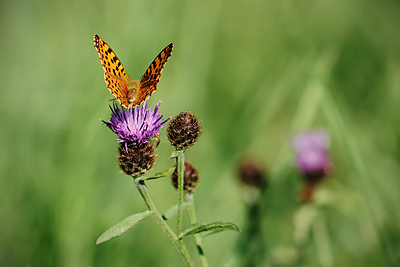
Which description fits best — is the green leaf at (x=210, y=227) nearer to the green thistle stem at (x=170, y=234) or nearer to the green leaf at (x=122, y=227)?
the green thistle stem at (x=170, y=234)

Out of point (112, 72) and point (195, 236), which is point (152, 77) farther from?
point (195, 236)

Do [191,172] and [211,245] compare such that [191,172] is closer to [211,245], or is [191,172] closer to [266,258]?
[266,258]

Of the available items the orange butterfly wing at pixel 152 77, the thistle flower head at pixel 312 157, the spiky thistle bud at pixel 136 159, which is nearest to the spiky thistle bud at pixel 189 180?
the spiky thistle bud at pixel 136 159

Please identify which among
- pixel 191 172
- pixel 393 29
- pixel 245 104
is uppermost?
pixel 393 29

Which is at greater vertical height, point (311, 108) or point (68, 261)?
point (311, 108)

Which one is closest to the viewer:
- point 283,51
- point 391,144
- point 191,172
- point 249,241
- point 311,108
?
point 191,172

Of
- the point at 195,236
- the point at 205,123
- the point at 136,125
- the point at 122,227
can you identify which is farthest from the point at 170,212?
the point at 205,123

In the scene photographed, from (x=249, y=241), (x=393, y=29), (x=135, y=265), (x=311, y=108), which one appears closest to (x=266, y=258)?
(x=249, y=241)

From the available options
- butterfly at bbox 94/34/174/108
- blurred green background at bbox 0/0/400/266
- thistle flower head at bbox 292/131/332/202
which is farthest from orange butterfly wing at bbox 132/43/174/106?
thistle flower head at bbox 292/131/332/202
